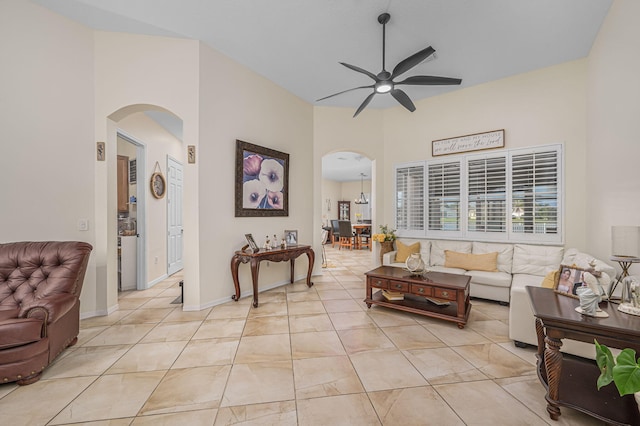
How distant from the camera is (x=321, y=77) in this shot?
427 centimetres

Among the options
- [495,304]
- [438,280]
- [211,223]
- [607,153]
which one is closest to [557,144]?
[607,153]

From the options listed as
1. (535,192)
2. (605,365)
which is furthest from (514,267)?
(605,365)

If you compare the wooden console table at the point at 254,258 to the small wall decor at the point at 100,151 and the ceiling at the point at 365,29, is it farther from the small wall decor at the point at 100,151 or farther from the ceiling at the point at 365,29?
the ceiling at the point at 365,29

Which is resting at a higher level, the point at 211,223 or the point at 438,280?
the point at 211,223

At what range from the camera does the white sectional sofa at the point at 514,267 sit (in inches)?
99.3

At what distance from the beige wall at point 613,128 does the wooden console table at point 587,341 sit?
1.34 metres

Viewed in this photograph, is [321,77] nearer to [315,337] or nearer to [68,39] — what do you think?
[68,39]

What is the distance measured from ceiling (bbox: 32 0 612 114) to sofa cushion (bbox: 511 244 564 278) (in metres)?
2.61

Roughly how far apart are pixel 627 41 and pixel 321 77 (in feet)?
11.0

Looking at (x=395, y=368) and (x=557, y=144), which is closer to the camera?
(x=395, y=368)

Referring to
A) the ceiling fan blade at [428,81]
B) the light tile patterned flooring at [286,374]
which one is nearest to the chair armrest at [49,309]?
the light tile patterned flooring at [286,374]

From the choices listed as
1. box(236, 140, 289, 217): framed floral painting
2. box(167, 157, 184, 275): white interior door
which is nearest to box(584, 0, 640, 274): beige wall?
box(236, 140, 289, 217): framed floral painting

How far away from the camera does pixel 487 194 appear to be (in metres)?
4.42

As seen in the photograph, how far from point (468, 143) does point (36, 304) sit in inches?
220
